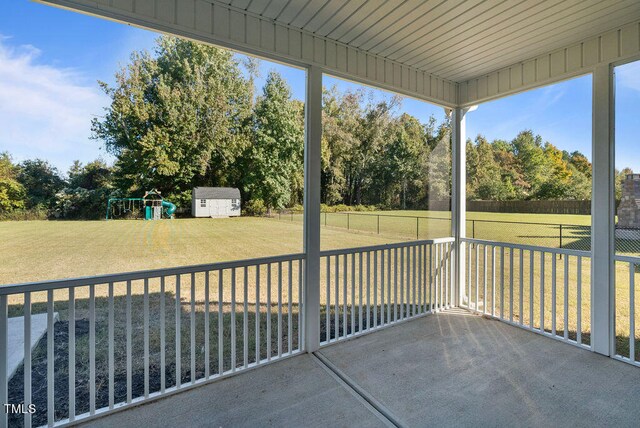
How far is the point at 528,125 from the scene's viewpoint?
11.3ft

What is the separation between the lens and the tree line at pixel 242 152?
2.05 meters

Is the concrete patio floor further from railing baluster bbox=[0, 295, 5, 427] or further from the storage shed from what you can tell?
the storage shed

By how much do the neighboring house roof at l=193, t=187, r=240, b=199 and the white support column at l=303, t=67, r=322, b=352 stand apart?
659mm

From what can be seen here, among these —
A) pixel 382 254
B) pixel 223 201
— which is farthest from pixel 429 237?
pixel 223 201

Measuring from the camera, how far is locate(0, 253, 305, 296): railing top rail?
1.81 meters

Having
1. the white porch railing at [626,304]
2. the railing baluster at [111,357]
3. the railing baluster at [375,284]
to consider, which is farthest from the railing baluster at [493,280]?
the railing baluster at [111,357]

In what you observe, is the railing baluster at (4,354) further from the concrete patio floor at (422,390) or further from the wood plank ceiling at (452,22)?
the wood plank ceiling at (452,22)

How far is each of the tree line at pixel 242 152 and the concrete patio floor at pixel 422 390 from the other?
55.0 inches

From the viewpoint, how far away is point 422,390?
7.44ft

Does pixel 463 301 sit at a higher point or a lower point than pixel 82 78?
lower

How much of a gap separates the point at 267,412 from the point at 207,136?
2.01m

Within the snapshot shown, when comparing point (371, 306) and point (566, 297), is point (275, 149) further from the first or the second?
point (566, 297)

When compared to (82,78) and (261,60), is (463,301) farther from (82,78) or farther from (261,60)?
(82,78)

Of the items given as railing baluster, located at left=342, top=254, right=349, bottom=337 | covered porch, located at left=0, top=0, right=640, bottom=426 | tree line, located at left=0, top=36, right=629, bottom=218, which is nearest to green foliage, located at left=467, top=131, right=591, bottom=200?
tree line, located at left=0, top=36, right=629, bottom=218
